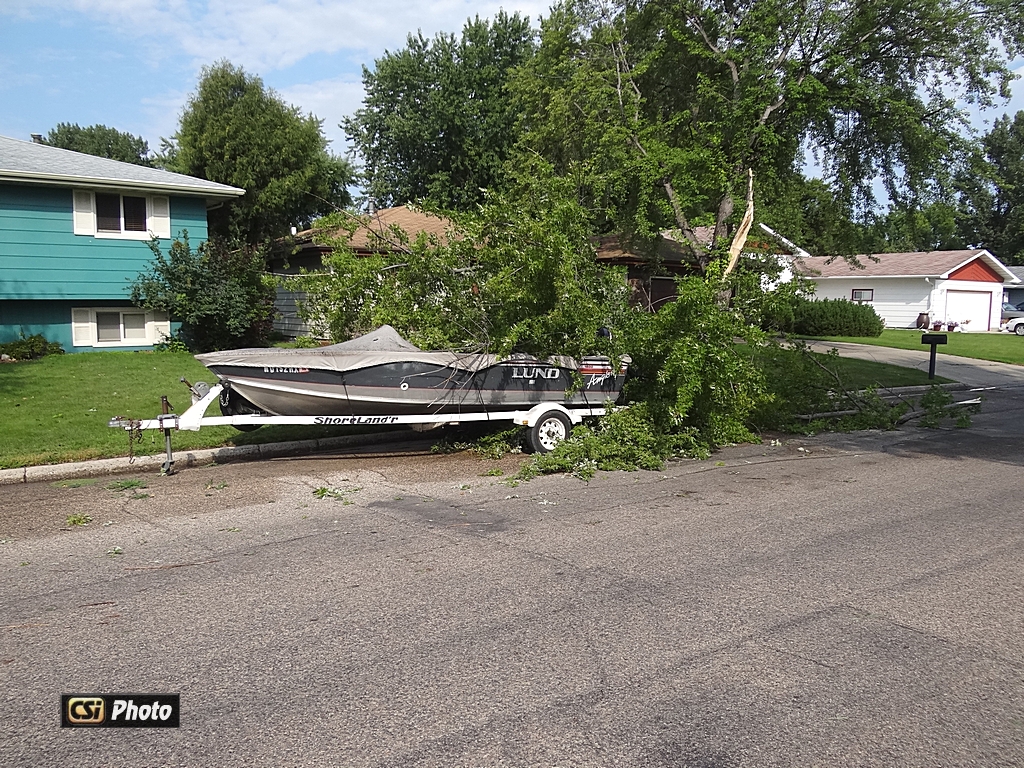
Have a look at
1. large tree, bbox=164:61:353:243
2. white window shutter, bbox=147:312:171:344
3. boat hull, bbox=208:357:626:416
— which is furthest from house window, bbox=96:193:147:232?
boat hull, bbox=208:357:626:416

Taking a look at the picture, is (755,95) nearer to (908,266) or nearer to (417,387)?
(417,387)

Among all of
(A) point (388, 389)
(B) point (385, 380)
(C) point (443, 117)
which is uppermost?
(C) point (443, 117)

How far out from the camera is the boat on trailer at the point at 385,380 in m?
9.09

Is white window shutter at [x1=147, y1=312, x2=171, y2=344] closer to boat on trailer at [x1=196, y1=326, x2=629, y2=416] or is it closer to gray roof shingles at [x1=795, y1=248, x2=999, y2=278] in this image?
boat on trailer at [x1=196, y1=326, x2=629, y2=416]

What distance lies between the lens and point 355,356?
936 cm

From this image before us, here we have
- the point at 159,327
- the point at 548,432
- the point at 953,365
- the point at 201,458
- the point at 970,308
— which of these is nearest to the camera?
the point at 201,458

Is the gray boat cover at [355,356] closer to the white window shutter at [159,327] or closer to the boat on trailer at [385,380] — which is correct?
the boat on trailer at [385,380]

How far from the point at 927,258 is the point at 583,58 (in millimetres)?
31663

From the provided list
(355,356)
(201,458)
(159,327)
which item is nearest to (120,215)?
(159,327)

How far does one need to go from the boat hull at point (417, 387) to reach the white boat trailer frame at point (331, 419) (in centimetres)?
11

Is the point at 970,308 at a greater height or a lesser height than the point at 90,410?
greater

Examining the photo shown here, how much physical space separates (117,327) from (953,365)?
21997mm

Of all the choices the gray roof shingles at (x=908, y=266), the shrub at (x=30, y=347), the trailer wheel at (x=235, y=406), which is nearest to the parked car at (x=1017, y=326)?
the gray roof shingles at (x=908, y=266)

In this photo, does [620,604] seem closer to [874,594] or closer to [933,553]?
[874,594]
